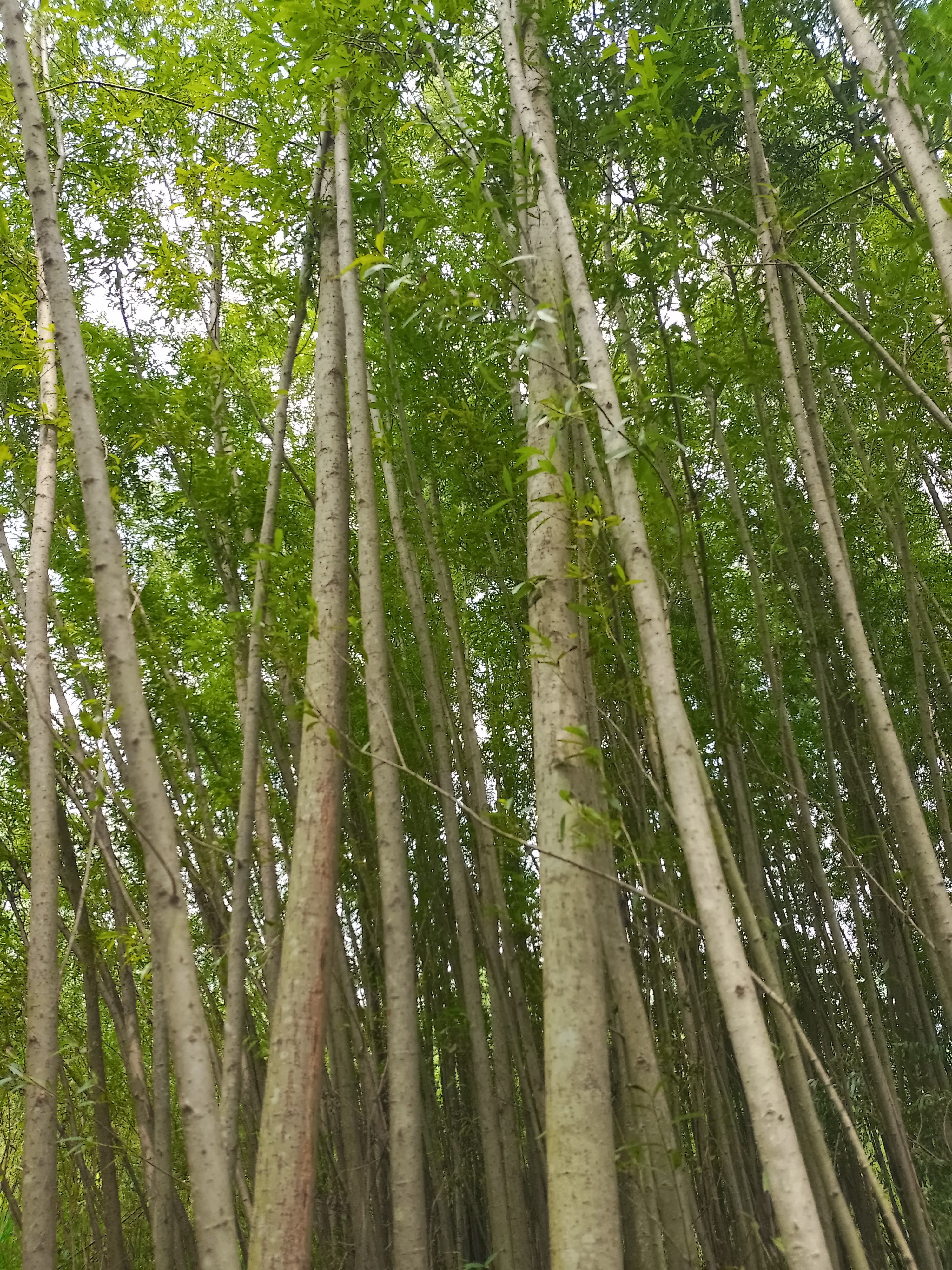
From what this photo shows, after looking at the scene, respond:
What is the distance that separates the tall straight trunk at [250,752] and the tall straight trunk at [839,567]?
1590 millimetres

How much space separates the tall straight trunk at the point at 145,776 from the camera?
185 centimetres

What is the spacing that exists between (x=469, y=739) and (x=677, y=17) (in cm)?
272

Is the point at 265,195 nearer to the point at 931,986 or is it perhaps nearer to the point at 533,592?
the point at 533,592

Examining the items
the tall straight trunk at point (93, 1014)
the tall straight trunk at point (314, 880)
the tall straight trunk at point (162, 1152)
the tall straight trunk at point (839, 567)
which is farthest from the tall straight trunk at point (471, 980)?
the tall straight trunk at point (93, 1014)

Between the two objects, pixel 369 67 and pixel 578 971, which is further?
pixel 369 67

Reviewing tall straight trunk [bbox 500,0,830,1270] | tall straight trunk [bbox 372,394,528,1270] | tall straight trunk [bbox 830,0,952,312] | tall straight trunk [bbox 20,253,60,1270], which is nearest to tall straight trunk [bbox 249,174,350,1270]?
tall straight trunk [bbox 372,394,528,1270]

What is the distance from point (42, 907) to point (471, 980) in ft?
5.30

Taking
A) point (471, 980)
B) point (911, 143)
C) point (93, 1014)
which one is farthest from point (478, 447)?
point (93, 1014)

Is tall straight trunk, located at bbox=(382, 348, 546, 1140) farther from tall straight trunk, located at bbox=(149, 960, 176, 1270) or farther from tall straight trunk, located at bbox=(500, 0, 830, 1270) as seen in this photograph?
tall straight trunk, located at bbox=(500, 0, 830, 1270)

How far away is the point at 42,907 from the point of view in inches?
125

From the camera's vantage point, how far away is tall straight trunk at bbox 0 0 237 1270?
1850mm

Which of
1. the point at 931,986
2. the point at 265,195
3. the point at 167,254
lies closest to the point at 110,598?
the point at 265,195

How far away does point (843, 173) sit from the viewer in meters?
2.94

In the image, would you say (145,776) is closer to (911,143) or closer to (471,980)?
(471,980)
